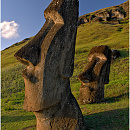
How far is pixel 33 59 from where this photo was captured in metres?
3.54

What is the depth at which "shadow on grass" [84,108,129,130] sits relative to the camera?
15.4 ft

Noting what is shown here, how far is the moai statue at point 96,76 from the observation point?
7934mm

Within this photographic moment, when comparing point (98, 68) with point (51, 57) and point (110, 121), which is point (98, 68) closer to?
point (110, 121)

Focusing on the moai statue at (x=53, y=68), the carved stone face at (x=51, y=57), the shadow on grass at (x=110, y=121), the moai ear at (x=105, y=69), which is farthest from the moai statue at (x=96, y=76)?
the carved stone face at (x=51, y=57)

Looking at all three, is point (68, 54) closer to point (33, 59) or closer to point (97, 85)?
point (33, 59)

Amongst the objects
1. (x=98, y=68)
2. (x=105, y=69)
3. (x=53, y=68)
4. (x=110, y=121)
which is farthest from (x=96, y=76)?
(x=53, y=68)

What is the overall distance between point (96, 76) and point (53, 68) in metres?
4.75

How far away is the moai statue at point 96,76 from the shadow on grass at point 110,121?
6.95 ft

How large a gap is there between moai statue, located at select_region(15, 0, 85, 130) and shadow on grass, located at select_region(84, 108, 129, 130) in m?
1.06

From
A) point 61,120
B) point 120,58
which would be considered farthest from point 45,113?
point 120,58

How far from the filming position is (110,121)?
5.09 m

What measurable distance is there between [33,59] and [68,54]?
889 millimetres

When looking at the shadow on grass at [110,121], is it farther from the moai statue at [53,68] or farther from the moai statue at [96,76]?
the moai statue at [96,76]

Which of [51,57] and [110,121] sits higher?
[51,57]
